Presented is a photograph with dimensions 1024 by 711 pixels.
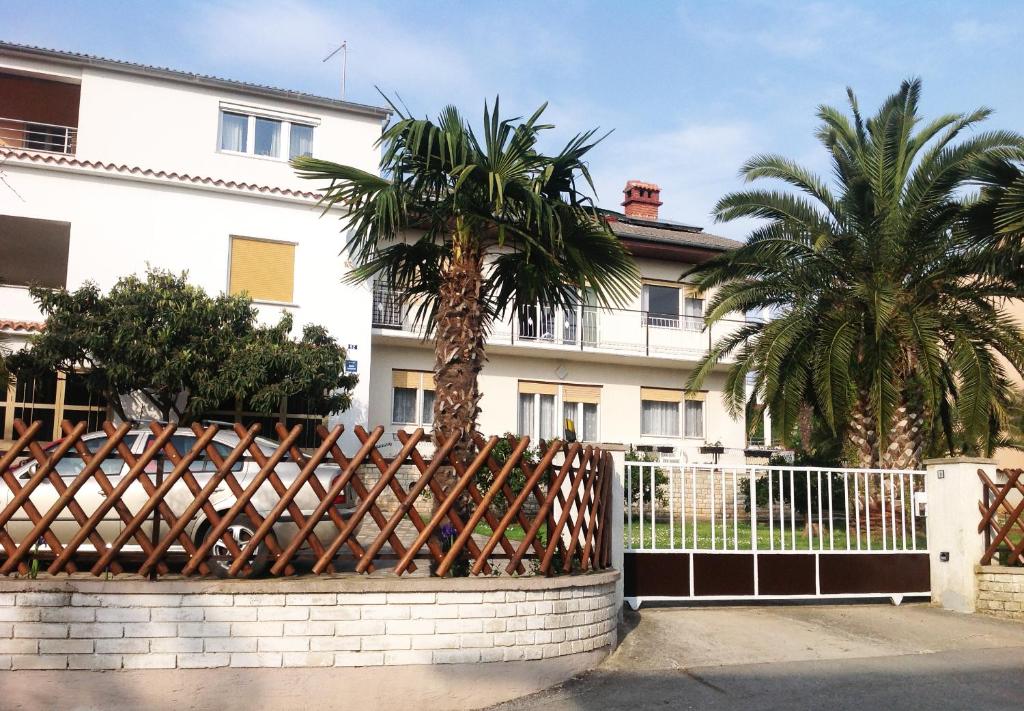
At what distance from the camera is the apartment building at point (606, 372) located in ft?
74.9

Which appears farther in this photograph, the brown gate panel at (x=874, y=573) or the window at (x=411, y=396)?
the window at (x=411, y=396)

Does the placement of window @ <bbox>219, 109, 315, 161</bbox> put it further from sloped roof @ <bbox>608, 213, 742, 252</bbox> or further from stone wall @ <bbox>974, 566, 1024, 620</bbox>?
stone wall @ <bbox>974, 566, 1024, 620</bbox>

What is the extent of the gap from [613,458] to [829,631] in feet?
9.52

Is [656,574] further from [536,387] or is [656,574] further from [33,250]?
[33,250]

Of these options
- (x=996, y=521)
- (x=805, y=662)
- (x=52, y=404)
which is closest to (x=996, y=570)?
(x=996, y=521)

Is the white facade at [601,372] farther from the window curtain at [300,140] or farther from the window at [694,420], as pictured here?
the window curtain at [300,140]

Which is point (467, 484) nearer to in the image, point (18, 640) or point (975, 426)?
point (18, 640)

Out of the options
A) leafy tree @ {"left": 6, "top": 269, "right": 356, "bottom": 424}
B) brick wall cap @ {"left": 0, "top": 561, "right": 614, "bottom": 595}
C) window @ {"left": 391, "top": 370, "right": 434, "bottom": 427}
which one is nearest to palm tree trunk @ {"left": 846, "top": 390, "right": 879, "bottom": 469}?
leafy tree @ {"left": 6, "top": 269, "right": 356, "bottom": 424}

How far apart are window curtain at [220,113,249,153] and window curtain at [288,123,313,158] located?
1.04m

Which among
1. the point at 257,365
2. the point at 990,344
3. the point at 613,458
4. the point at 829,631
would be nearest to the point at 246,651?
the point at 613,458

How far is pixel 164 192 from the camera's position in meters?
19.5

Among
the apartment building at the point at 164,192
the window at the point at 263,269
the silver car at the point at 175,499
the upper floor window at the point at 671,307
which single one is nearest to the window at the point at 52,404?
the apartment building at the point at 164,192

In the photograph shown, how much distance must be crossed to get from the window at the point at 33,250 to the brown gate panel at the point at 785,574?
15.1 meters

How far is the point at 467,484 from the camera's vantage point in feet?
22.9
